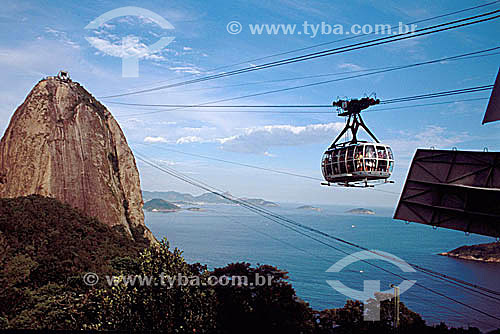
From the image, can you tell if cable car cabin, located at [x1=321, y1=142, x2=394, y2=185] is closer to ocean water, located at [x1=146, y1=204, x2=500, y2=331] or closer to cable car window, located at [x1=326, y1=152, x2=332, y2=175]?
cable car window, located at [x1=326, y1=152, x2=332, y2=175]

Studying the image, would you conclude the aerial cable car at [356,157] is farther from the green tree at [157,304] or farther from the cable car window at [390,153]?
the green tree at [157,304]

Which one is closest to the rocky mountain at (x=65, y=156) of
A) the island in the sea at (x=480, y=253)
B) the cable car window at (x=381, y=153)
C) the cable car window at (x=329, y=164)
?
the cable car window at (x=329, y=164)

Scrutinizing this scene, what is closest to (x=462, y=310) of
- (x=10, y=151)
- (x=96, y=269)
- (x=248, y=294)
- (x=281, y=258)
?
(x=281, y=258)

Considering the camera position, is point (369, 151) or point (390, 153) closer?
point (369, 151)

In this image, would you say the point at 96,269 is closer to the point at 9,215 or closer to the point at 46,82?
the point at 9,215

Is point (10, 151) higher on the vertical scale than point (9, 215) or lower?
higher

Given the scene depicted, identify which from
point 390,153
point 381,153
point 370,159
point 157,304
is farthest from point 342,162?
point 157,304

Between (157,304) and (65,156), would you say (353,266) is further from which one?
(157,304)
